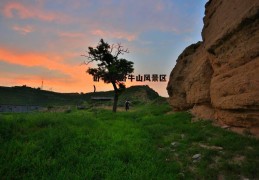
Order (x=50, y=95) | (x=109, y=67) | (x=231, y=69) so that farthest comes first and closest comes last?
(x=50, y=95) < (x=109, y=67) < (x=231, y=69)

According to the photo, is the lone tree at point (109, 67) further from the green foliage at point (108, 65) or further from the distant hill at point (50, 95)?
the distant hill at point (50, 95)

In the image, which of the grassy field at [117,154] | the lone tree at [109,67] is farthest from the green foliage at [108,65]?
the grassy field at [117,154]

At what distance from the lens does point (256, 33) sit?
11.5 meters

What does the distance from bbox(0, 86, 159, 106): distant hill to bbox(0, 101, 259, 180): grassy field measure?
230 feet

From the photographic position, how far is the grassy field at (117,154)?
823 cm

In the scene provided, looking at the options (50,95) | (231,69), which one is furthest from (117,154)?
(50,95)

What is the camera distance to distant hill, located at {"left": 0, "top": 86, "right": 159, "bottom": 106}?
87.2m

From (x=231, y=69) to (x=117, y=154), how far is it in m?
7.82

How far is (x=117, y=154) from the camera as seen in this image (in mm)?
10055

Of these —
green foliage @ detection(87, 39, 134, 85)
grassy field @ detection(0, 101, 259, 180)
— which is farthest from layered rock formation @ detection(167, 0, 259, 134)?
green foliage @ detection(87, 39, 134, 85)

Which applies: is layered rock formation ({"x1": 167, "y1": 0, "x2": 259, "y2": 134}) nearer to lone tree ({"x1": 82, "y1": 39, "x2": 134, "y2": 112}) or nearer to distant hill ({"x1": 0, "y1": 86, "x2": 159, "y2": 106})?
lone tree ({"x1": 82, "y1": 39, "x2": 134, "y2": 112})

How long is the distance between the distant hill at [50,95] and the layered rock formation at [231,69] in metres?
63.9

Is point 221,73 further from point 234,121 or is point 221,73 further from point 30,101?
point 30,101

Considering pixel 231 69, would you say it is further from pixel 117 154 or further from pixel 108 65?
pixel 108 65
